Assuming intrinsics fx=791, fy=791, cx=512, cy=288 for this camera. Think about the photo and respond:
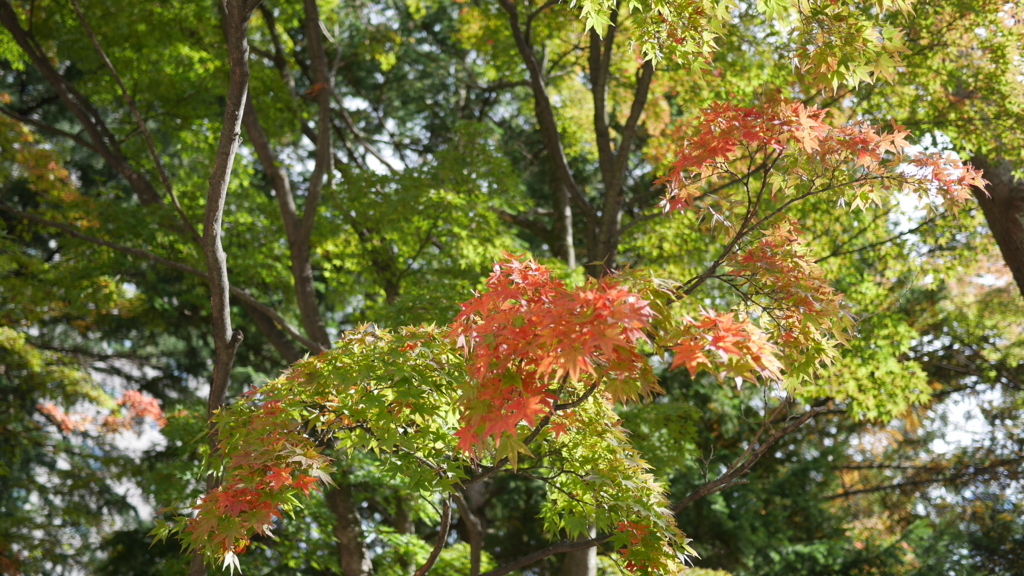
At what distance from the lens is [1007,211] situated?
6.22m

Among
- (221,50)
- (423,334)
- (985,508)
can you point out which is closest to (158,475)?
(221,50)

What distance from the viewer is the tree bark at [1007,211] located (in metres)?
6.16

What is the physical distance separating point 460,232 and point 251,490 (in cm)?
381

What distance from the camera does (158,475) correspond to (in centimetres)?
Answer: 678

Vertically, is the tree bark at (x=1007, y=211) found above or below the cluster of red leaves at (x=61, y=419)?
below

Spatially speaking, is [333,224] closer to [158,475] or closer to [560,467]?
[158,475]

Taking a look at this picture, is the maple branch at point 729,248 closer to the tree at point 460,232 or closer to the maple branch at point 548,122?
the tree at point 460,232

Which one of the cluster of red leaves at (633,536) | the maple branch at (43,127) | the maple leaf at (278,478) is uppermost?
the maple branch at (43,127)

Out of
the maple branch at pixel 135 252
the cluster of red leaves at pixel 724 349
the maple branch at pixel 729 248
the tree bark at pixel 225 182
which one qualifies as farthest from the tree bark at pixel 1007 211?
the tree bark at pixel 225 182

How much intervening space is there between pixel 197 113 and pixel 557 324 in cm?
646

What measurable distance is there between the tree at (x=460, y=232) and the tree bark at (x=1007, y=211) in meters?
0.86

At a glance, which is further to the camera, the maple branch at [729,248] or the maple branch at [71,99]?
the maple branch at [71,99]

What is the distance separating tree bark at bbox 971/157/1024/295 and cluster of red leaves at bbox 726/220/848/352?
3769 millimetres

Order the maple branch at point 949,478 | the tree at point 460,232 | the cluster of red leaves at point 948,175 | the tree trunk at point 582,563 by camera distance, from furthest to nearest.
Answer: the maple branch at point 949,478, the tree trunk at point 582,563, the cluster of red leaves at point 948,175, the tree at point 460,232
